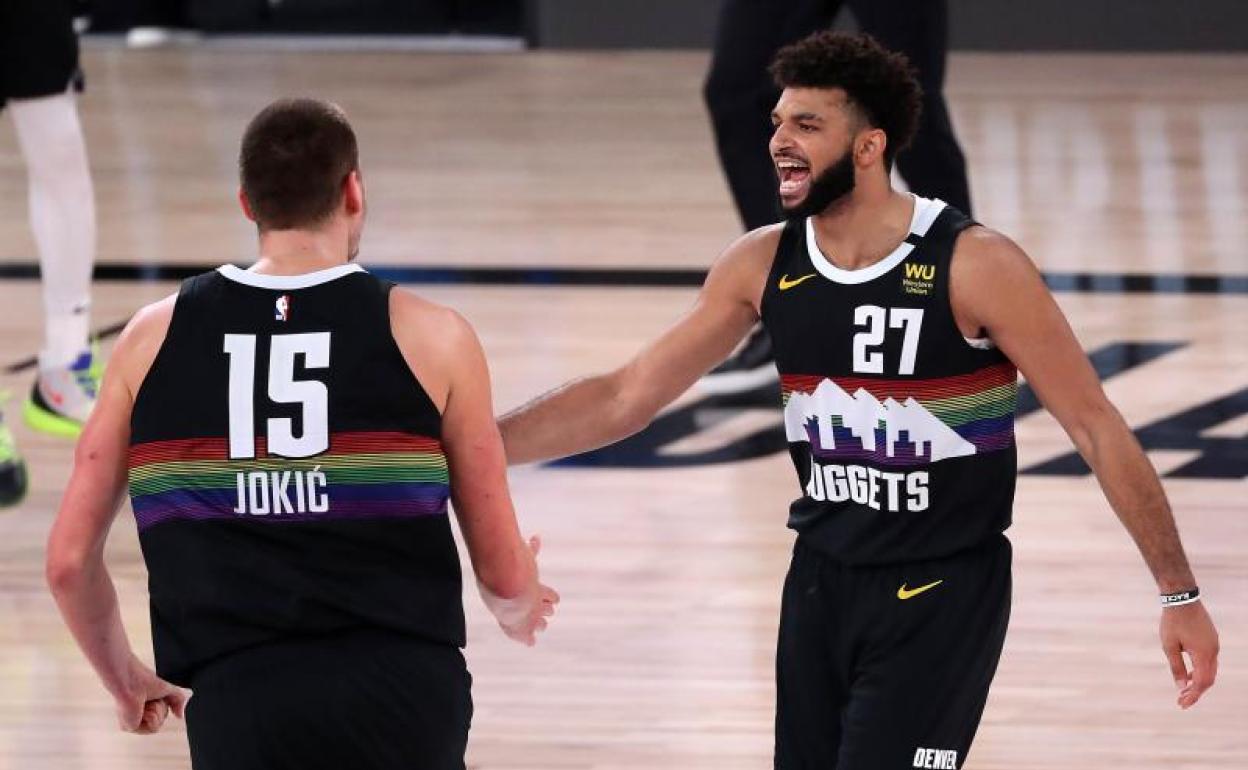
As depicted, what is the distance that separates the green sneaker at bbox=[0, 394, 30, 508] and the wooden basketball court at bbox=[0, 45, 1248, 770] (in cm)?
4

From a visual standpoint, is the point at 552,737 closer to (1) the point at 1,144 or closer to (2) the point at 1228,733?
(2) the point at 1228,733

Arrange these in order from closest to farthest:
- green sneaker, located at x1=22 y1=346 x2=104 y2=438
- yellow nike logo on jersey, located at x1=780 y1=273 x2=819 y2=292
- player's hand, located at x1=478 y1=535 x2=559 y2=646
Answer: player's hand, located at x1=478 y1=535 x2=559 y2=646, yellow nike logo on jersey, located at x1=780 y1=273 x2=819 y2=292, green sneaker, located at x1=22 y1=346 x2=104 y2=438

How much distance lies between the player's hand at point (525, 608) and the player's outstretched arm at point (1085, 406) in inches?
22.9

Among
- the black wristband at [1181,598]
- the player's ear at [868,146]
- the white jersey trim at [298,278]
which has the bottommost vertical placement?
the black wristband at [1181,598]

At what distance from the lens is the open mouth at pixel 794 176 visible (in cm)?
285

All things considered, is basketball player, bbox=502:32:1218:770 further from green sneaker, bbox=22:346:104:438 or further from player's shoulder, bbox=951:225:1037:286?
green sneaker, bbox=22:346:104:438

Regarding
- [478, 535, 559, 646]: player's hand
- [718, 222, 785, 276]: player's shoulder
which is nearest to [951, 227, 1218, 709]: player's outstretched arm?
[718, 222, 785, 276]: player's shoulder

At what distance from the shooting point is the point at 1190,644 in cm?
278

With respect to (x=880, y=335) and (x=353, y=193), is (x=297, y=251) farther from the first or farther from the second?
(x=880, y=335)

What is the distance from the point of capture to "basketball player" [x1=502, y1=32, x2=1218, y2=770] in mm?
2799

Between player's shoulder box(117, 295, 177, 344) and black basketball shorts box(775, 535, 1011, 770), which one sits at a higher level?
player's shoulder box(117, 295, 177, 344)

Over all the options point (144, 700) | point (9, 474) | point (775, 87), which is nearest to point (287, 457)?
point (144, 700)

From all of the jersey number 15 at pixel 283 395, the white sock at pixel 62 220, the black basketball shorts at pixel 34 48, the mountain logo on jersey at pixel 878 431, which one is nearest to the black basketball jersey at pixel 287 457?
the jersey number 15 at pixel 283 395

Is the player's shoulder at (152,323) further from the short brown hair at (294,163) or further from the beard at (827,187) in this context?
the beard at (827,187)
